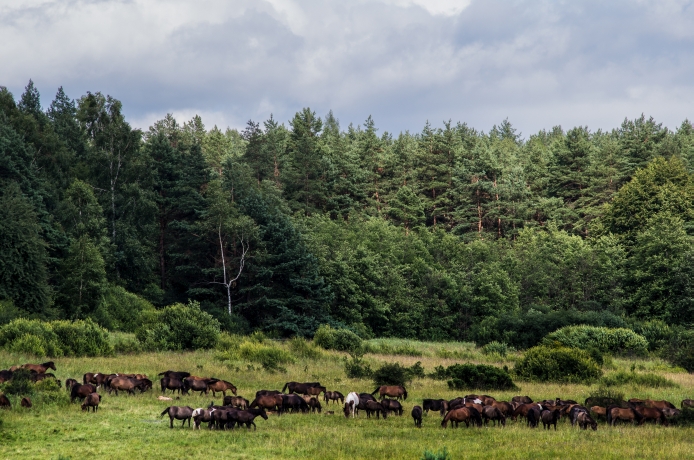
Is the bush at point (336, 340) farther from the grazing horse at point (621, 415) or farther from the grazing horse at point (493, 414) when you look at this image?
the grazing horse at point (621, 415)

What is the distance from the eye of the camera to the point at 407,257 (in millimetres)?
84938

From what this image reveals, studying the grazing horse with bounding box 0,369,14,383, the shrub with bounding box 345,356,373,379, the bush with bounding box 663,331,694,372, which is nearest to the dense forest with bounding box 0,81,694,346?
the bush with bounding box 663,331,694,372

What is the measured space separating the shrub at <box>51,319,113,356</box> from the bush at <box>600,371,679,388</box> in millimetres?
26409

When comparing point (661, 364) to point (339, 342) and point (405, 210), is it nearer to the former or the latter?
point (339, 342)

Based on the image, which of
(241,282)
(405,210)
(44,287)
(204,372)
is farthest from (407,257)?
(204,372)

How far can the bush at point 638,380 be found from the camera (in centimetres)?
3425

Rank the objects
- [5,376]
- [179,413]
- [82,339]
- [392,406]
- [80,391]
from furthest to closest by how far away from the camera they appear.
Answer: [82,339] < [5,376] < [392,406] < [80,391] < [179,413]

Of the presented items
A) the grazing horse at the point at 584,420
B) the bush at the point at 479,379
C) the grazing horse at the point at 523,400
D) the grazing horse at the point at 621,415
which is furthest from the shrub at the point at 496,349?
the grazing horse at the point at 584,420

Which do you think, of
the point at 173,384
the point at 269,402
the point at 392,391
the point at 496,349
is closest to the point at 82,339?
the point at 173,384

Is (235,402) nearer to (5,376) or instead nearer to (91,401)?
(91,401)

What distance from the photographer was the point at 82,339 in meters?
39.3

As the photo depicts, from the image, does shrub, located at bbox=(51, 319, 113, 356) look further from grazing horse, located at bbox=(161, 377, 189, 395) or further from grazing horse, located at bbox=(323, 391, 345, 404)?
grazing horse, located at bbox=(323, 391, 345, 404)

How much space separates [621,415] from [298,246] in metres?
49.0

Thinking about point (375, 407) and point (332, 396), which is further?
point (332, 396)
